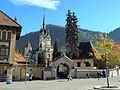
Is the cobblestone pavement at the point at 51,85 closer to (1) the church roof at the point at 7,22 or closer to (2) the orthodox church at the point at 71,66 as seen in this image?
(1) the church roof at the point at 7,22

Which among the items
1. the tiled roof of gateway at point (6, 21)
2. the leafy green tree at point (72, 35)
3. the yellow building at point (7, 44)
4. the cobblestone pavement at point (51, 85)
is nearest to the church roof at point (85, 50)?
the leafy green tree at point (72, 35)

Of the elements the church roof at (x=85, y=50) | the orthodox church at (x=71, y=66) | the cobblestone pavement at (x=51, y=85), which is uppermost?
the church roof at (x=85, y=50)

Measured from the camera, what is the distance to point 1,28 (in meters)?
45.5

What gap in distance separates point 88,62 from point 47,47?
6280 centimetres

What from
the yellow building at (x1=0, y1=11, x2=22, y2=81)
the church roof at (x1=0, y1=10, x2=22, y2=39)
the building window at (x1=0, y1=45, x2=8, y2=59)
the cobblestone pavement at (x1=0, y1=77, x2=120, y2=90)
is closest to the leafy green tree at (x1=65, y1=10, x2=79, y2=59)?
the church roof at (x1=0, y1=10, x2=22, y2=39)

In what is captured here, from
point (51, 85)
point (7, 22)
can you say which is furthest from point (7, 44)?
point (51, 85)

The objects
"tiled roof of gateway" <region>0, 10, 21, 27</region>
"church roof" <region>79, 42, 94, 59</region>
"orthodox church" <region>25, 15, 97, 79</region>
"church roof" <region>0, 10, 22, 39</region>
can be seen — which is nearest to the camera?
"church roof" <region>0, 10, 22, 39</region>

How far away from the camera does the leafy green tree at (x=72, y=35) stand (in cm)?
7644

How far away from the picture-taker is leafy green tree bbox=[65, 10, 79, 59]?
76438 millimetres

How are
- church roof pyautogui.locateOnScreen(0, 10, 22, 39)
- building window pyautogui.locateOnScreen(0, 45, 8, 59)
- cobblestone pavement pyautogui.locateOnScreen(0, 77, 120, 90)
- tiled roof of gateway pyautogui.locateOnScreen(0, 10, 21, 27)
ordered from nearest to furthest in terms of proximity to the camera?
1. cobblestone pavement pyautogui.locateOnScreen(0, 77, 120, 90)
2. building window pyautogui.locateOnScreen(0, 45, 8, 59)
3. church roof pyautogui.locateOnScreen(0, 10, 22, 39)
4. tiled roof of gateway pyautogui.locateOnScreen(0, 10, 21, 27)

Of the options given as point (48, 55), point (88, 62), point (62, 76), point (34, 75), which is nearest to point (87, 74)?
point (62, 76)

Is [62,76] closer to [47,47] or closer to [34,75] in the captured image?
[34,75]

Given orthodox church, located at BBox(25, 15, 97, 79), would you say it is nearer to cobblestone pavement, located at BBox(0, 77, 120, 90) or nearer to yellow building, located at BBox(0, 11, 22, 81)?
yellow building, located at BBox(0, 11, 22, 81)

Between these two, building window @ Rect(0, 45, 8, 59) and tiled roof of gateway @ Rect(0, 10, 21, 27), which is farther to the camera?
tiled roof of gateway @ Rect(0, 10, 21, 27)
